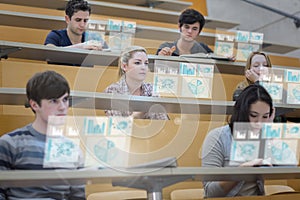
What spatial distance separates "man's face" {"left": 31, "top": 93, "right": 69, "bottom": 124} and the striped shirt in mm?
37

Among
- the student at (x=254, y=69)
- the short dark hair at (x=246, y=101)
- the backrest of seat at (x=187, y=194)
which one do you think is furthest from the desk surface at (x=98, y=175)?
the student at (x=254, y=69)

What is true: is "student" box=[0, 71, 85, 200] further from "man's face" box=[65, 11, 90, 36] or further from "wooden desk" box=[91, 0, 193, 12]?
"wooden desk" box=[91, 0, 193, 12]

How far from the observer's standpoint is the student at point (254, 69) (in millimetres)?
1670

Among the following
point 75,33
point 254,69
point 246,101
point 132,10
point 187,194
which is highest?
point 132,10

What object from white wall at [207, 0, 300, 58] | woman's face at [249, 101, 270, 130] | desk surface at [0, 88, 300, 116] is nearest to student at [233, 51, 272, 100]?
desk surface at [0, 88, 300, 116]

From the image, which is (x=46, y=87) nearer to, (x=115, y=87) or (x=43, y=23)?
(x=115, y=87)

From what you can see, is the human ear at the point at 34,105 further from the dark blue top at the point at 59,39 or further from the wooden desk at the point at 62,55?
the dark blue top at the point at 59,39

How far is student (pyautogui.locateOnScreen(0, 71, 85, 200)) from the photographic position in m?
1.03

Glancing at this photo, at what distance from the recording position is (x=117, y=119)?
1.23 metres

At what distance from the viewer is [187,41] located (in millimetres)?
1992

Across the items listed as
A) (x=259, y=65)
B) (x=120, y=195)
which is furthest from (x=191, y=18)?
(x=120, y=195)

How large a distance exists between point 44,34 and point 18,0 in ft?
1.75

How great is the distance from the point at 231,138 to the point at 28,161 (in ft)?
1.70

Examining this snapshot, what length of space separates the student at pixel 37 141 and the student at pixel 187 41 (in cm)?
66
